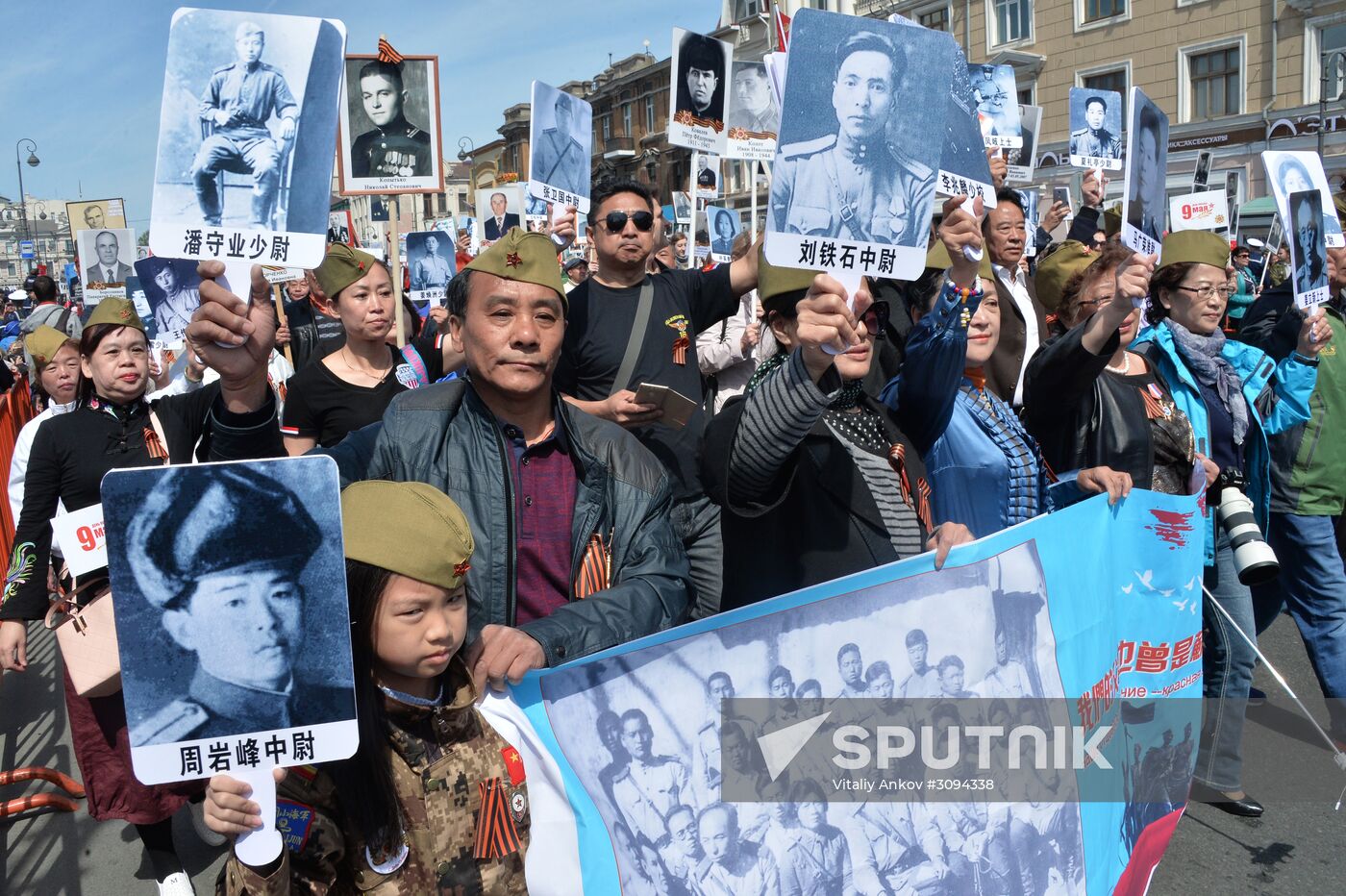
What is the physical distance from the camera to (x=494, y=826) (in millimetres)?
2037

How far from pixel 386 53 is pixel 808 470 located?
3983 millimetres

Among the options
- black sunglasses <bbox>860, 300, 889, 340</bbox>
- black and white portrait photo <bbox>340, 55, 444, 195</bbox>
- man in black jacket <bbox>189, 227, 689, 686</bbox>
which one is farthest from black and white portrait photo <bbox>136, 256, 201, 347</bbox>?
black sunglasses <bbox>860, 300, 889, 340</bbox>

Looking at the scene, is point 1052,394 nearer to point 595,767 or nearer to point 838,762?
point 838,762

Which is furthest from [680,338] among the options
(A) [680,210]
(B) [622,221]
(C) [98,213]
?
(C) [98,213]

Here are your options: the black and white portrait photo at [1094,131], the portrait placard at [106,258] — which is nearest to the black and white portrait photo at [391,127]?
the black and white portrait photo at [1094,131]

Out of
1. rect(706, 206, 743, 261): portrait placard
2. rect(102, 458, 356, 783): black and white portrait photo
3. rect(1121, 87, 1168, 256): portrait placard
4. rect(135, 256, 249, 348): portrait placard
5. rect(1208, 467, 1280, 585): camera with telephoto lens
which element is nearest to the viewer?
rect(102, 458, 356, 783): black and white portrait photo

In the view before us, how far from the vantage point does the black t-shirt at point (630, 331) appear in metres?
4.05

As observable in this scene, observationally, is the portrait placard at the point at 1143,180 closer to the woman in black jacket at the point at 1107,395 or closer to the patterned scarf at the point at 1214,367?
the woman in black jacket at the point at 1107,395

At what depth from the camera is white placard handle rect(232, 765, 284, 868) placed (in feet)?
5.55

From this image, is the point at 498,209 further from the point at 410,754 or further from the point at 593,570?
the point at 410,754

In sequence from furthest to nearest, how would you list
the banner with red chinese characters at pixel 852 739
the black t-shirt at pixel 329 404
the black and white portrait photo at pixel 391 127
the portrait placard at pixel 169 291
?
the portrait placard at pixel 169 291, the black and white portrait photo at pixel 391 127, the black t-shirt at pixel 329 404, the banner with red chinese characters at pixel 852 739

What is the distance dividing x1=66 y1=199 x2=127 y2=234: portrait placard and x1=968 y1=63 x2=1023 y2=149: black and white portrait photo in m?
15.7

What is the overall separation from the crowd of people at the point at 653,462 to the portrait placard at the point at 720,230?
265 inches

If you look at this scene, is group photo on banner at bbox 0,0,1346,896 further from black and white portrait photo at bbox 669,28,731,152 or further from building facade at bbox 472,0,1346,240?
building facade at bbox 472,0,1346,240
